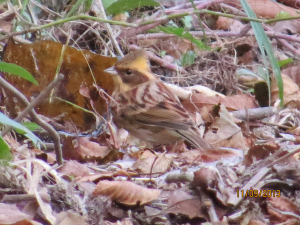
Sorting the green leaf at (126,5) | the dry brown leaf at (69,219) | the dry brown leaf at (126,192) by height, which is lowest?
the dry brown leaf at (126,192)

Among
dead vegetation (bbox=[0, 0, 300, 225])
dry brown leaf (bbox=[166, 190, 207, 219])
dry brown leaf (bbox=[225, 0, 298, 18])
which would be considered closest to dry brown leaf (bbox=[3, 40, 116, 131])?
dead vegetation (bbox=[0, 0, 300, 225])

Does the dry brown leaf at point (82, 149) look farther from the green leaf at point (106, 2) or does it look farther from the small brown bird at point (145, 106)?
the green leaf at point (106, 2)

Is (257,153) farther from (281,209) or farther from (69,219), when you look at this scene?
(69,219)

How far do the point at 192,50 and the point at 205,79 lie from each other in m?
0.77

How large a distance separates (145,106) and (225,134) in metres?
0.96

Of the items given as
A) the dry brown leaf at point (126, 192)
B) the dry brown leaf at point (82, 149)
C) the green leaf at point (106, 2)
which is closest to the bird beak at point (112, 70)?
the dry brown leaf at point (82, 149)

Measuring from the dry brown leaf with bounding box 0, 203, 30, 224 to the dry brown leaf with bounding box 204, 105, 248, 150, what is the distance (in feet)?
6.79

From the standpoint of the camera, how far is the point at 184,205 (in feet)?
9.20

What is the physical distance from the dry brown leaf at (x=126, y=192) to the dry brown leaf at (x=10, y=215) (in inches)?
17.4

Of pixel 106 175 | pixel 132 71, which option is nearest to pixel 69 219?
pixel 106 175

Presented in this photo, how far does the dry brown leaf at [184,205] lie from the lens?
9.08 feet

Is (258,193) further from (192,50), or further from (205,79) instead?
(192,50)

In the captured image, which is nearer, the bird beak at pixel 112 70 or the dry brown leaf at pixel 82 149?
the dry brown leaf at pixel 82 149

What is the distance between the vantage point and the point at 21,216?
2.50m
